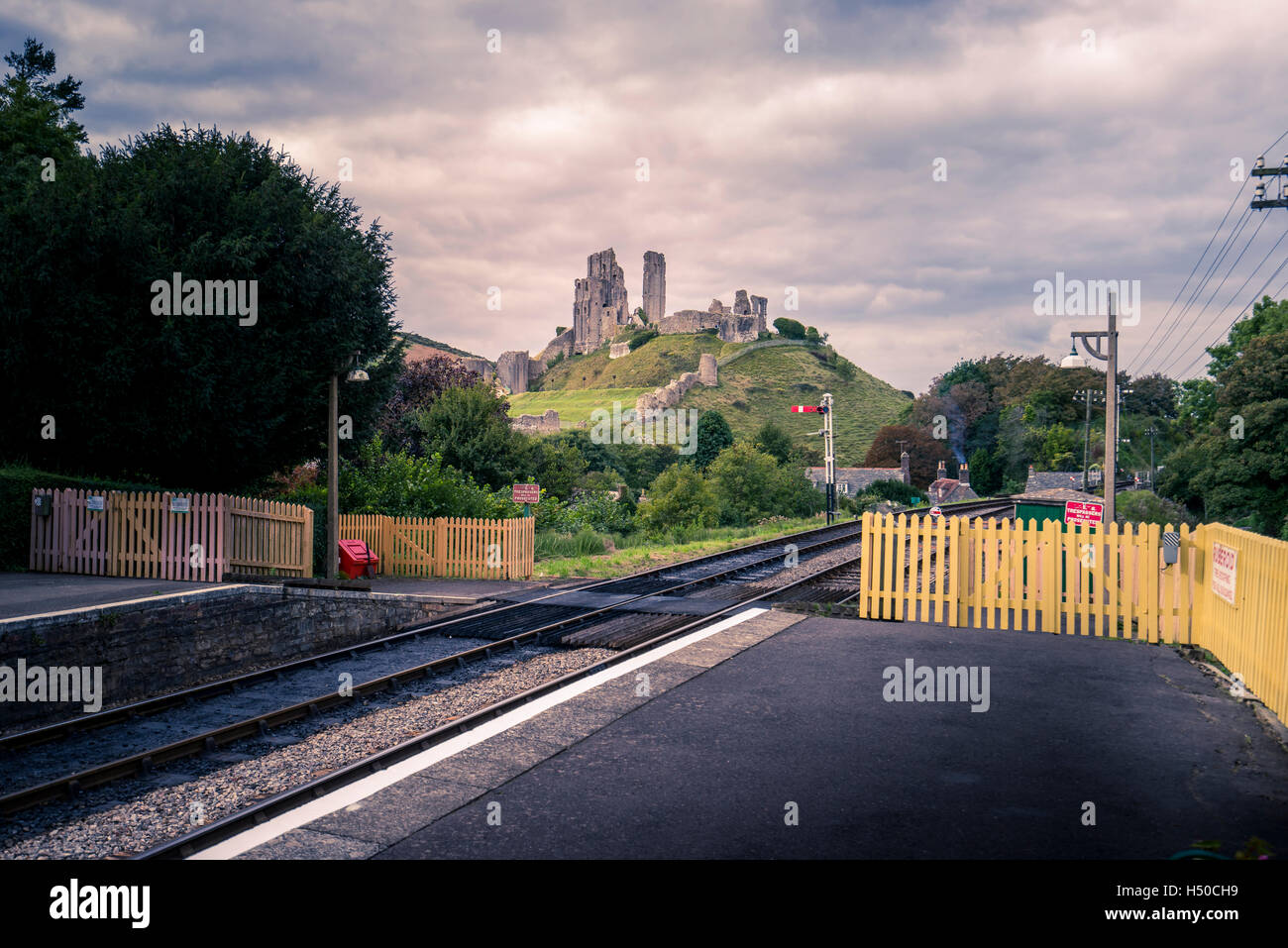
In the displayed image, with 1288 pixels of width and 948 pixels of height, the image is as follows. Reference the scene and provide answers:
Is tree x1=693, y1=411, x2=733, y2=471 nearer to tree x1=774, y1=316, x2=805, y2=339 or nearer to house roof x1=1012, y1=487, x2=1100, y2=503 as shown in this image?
house roof x1=1012, y1=487, x2=1100, y2=503

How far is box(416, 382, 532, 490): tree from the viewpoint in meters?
32.8

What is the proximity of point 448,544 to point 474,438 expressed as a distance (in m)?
12.8

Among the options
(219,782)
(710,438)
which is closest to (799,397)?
(710,438)

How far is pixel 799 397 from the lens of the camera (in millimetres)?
126125

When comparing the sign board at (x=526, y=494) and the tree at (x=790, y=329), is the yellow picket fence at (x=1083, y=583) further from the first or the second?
the tree at (x=790, y=329)

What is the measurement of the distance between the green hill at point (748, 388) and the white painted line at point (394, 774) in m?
93.6

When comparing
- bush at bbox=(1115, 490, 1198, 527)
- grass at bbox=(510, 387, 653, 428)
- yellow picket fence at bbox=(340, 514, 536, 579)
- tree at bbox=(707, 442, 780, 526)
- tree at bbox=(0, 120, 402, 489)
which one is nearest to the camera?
tree at bbox=(0, 120, 402, 489)

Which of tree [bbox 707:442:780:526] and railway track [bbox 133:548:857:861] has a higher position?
tree [bbox 707:442:780:526]

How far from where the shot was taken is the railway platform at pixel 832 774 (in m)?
5.03

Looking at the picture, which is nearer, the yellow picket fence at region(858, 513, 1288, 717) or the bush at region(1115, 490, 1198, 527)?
the yellow picket fence at region(858, 513, 1288, 717)

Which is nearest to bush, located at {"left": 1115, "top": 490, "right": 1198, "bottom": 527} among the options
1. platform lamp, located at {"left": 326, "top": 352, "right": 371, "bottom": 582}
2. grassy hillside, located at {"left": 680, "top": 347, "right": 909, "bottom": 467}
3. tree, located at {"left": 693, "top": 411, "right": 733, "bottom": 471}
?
platform lamp, located at {"left": 326, "top": 352, "right": 371, "bottom": 582}

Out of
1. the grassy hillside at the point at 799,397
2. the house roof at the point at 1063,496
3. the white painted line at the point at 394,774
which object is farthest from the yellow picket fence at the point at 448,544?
the grassy hillside at the point at 799,397

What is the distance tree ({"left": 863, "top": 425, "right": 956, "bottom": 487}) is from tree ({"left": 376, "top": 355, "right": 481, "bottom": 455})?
5700 centimetres
